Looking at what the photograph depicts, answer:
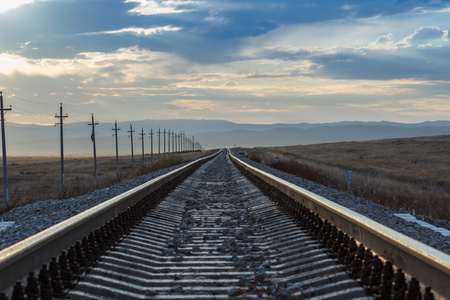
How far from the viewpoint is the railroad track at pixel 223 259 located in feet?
13.3

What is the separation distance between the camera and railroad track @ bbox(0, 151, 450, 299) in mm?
4059

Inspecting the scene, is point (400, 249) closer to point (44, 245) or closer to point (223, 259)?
point (223, 259)

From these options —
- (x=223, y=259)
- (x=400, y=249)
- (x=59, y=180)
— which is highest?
(x=400, y=249)

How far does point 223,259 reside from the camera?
19.6 feet

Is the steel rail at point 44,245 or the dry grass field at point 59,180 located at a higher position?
the steel rail at point 44,245

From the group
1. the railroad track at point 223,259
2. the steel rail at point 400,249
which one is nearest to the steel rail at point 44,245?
the railroad track at point 223,259

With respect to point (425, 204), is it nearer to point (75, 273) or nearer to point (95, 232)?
point (95, 232)

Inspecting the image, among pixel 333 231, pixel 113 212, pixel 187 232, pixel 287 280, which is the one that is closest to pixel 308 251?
pixel 333 231

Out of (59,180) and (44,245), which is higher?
(44,245)

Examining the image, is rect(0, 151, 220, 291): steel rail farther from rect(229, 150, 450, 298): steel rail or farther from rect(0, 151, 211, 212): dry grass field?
rect(0, 151, 211, 212): dry grass field

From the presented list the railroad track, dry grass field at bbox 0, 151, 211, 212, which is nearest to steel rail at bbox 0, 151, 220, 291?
the railroad track

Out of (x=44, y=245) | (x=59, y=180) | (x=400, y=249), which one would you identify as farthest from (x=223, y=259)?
(x=59, y=180)

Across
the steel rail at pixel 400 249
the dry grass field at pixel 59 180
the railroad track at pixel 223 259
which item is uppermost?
the steel rail at pixel 400 249

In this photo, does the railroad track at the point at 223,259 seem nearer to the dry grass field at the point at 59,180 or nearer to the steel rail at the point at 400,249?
the steel rail at the point at 400,249
